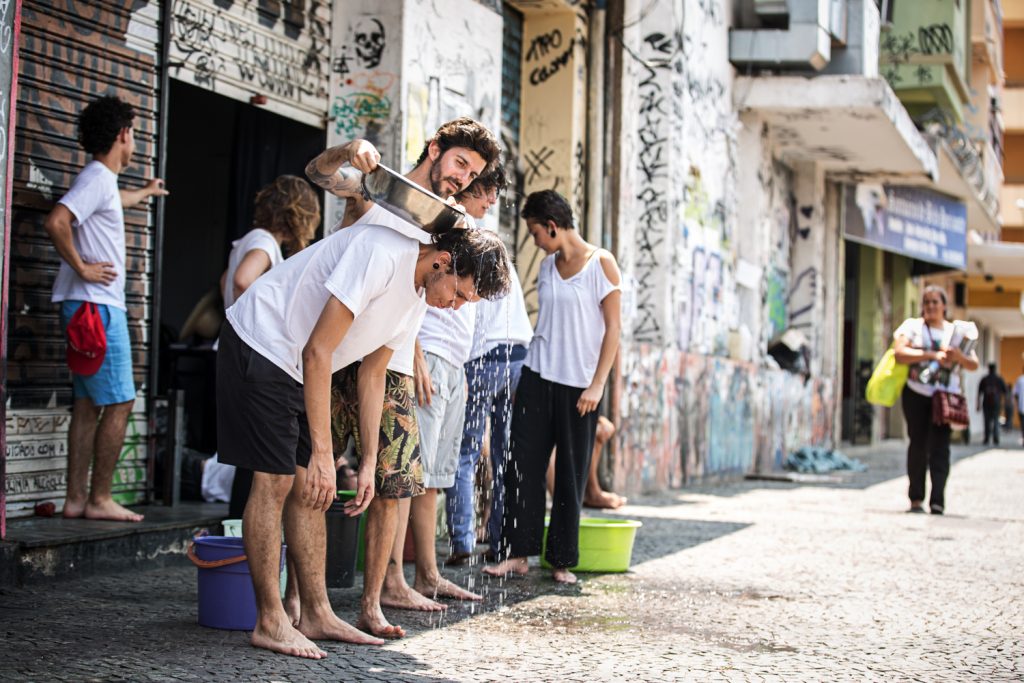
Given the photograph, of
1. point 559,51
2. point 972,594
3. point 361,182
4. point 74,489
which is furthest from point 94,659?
point 559,51

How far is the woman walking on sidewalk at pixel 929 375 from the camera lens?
35.0 feet

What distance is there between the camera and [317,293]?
15.3ft

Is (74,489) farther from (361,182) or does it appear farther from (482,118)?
(482,118)

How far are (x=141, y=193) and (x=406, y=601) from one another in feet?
9.00

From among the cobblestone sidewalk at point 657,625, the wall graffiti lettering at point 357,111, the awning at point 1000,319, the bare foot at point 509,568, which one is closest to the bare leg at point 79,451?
the cobblestone sidewalk at point 657,625

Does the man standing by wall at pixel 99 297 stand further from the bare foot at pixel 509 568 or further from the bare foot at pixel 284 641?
the bare foot at pixel 284 641

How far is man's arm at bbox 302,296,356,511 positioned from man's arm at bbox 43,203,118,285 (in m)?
2.32

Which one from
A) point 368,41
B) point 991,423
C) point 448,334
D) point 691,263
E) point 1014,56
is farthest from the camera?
point 1014,56

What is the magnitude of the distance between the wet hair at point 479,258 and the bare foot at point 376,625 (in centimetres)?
134

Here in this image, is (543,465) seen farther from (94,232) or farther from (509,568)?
(94,232)

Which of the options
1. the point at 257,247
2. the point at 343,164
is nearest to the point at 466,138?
the point at 343,164

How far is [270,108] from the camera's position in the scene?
28.1 ft

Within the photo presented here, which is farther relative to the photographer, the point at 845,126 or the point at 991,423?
the point at 991,423

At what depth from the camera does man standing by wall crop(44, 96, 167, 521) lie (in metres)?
6.54
